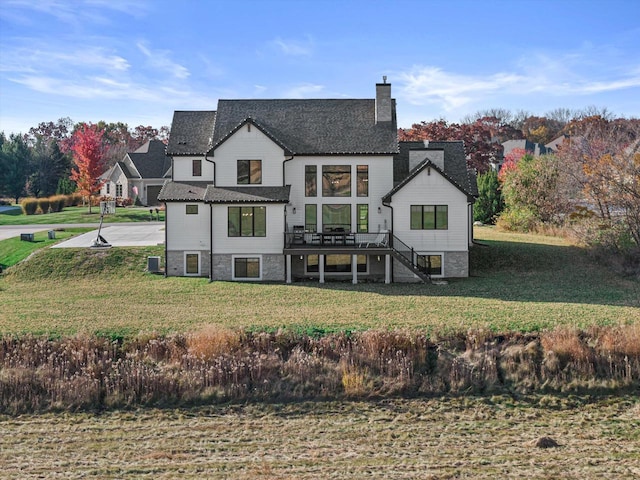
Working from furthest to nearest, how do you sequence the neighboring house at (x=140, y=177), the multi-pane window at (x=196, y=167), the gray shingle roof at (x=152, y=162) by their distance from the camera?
the gray shingle roof at (x=152, y=162)
the neighboring house at (x=140, y=177)
the multi-pane window at (x=196, y=167)

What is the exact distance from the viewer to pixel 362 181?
102 ft

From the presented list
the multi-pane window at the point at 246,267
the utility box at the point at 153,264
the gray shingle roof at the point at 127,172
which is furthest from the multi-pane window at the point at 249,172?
the gray shingle roof at the point at 127,172

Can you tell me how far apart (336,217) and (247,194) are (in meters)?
4.61

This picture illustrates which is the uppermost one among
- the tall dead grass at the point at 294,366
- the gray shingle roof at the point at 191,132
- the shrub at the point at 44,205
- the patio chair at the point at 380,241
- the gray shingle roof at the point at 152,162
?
the gray shingle roof at the point at 152,162

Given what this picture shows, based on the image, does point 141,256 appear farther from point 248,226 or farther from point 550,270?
point 550,270

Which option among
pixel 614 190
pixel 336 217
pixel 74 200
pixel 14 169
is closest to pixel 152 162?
pixel 74 200

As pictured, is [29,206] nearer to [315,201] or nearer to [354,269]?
[315,201]

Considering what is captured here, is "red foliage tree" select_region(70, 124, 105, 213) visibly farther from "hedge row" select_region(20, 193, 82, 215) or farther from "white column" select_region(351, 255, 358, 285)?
"white column" select_region(351, 255, 358, 285)

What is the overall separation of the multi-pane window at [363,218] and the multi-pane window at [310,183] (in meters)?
2.35

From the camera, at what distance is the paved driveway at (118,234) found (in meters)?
35.5

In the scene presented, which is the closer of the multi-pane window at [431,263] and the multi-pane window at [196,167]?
the multi-pane window at [431,263]

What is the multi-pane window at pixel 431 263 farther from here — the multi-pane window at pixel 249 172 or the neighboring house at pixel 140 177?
the neighboring house at pixel 140 177

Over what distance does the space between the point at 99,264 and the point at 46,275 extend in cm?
249

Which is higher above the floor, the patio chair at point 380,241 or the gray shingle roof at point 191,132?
the gray shingle roof at point 191,132
